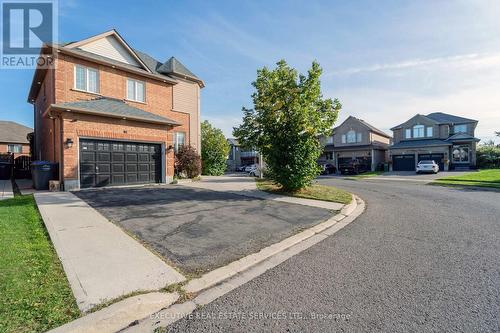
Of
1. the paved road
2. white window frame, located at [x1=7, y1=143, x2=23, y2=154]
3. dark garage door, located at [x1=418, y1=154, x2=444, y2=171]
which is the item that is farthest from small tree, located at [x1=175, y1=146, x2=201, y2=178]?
white window frame, located at [x1=7, y1=143, x2=23, y2=154]

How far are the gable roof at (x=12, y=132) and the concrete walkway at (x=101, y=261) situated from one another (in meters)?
42.7

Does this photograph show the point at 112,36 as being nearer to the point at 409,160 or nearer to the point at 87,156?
the point at 87,156

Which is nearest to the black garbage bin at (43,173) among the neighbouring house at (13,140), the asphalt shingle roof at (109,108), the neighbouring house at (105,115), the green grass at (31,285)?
the neighbouring house at (105,115)

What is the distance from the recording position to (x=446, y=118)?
36719 millimetres

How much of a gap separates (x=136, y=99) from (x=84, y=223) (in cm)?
1273

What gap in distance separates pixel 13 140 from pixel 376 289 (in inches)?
1963

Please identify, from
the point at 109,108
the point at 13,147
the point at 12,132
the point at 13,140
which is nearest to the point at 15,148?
the point at 13,147

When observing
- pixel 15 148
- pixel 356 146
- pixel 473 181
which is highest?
pixel 15 148

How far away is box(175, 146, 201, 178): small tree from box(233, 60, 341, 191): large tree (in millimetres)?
7991

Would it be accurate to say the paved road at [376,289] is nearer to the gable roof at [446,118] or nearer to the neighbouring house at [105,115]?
the neighbouring house at [105,115]

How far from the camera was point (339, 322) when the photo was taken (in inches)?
108

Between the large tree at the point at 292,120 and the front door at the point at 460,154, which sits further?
the front door at the point at 460,154

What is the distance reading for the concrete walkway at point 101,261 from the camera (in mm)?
3213

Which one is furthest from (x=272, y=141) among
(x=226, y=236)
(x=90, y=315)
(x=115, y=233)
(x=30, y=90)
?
(x=30, y=90)
